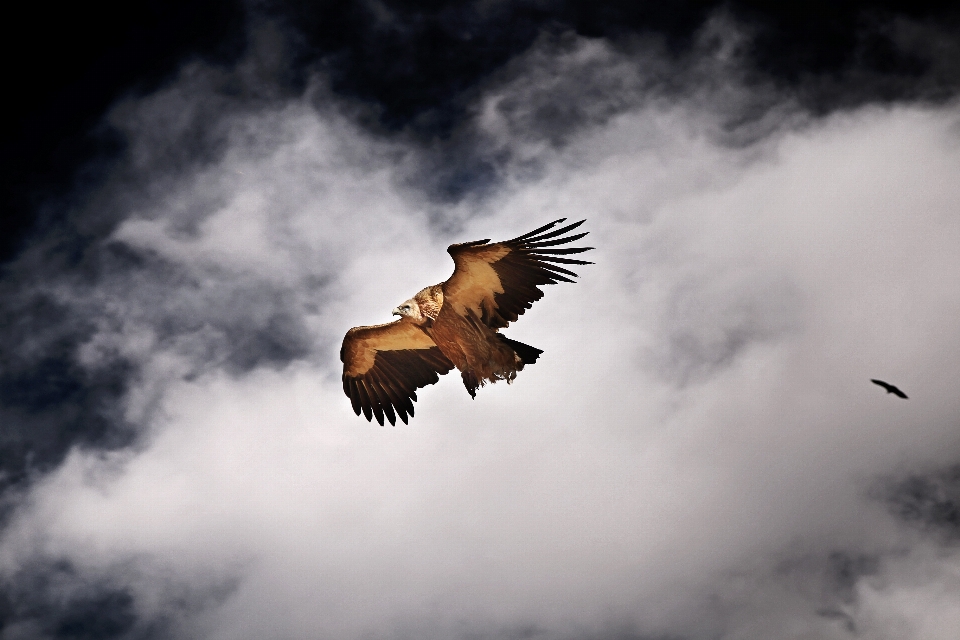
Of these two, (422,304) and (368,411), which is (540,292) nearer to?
(422,304)

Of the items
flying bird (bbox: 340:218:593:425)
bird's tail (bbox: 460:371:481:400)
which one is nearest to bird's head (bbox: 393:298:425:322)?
flying bird (bbox: 340:218:593:425)

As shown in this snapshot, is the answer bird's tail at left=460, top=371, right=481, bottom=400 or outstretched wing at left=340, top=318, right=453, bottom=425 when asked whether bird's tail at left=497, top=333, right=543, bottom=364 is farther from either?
outstretched wing at left=340, top=318, right=453, bottom=425

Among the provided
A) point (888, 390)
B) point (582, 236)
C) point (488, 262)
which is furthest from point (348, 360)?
point (888, 390)

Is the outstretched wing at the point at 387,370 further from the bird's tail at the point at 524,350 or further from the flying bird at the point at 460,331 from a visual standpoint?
the bird's tail at the point at 524,350

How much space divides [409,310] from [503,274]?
2292mm

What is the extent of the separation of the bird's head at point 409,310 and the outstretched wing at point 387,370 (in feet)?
5.68

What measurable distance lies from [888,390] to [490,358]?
8252 millimetres

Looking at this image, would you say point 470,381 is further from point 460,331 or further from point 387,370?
point 387,370

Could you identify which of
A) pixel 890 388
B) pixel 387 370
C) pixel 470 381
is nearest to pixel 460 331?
pixel 470 381

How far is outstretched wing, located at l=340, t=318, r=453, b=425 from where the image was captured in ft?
64.4

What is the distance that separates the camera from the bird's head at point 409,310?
17.7 metres

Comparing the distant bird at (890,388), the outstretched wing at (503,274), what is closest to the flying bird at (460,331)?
the outstretched wing at (503,274)

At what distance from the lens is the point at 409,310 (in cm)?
1773

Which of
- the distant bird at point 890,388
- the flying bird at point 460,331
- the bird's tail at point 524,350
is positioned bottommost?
the distant bird at point 890,388
